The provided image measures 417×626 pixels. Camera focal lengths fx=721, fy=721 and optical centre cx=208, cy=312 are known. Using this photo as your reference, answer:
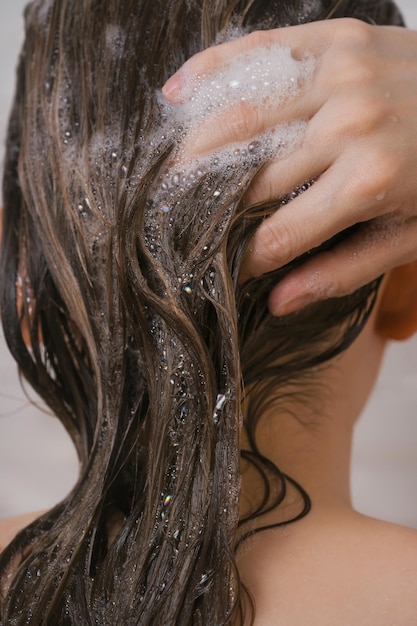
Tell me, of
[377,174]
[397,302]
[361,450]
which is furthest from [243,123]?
[361,450]

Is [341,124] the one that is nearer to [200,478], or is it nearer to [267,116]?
[267,116]

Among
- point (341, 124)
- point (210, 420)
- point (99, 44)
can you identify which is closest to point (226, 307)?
point (210, 420)

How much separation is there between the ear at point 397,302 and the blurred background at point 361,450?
0.64 metres

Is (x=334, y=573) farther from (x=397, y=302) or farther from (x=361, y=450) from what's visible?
(x=361, y=450)

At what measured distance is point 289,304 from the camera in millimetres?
744

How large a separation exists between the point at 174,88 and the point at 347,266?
251mm

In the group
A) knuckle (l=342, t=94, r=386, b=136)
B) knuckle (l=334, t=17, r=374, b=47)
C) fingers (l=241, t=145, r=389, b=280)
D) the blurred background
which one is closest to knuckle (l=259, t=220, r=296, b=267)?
fingers (l=241, t=145, r=389, b=280)

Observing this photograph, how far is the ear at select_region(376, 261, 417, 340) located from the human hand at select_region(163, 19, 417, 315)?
17cm

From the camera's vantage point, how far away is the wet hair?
26.2 inches

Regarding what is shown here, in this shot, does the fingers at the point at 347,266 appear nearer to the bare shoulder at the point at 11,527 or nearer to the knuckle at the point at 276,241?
the knuckle at the point at 276,241

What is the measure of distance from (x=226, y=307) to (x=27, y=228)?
0.33 meters

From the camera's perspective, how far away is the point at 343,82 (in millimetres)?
715

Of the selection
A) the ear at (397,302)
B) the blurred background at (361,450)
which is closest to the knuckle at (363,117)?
the ear at (397,302)

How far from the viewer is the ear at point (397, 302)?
93 centimetres
